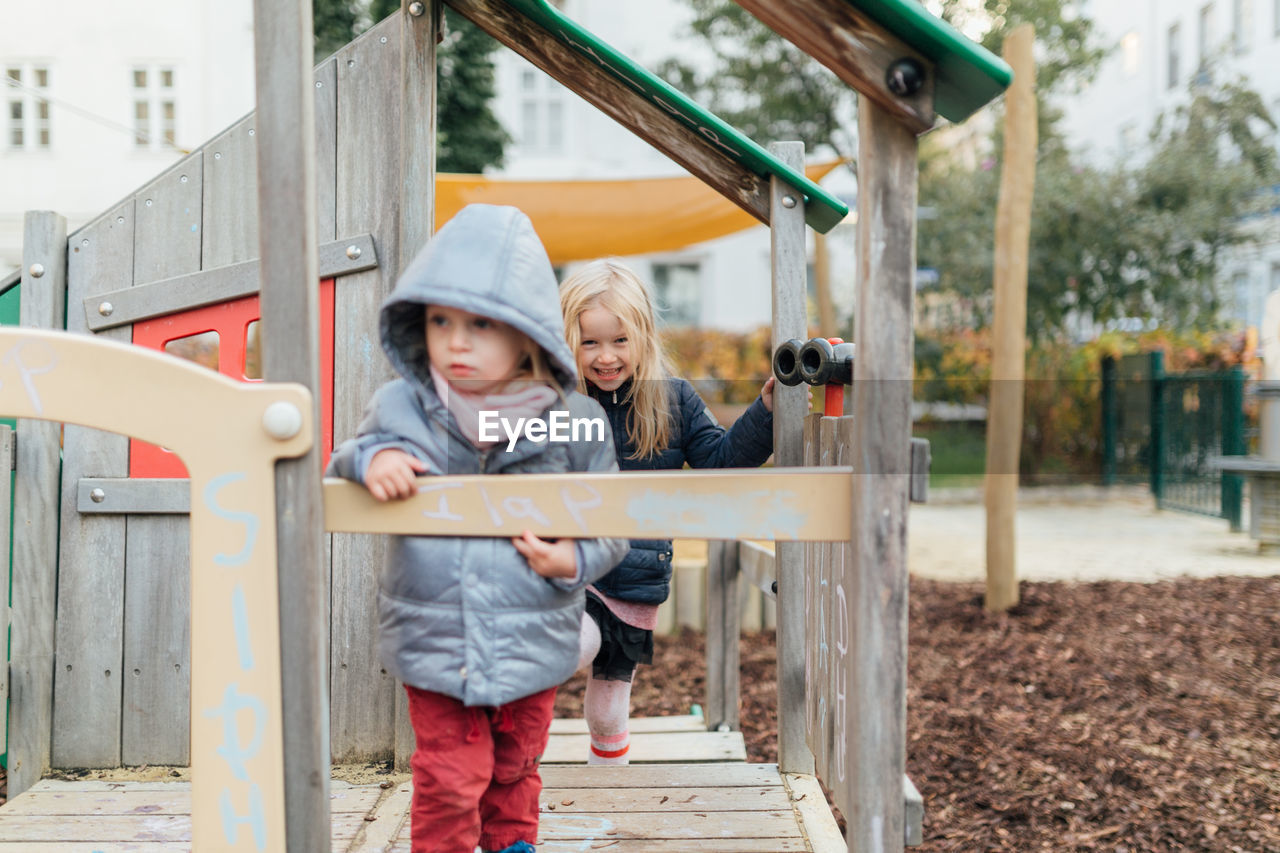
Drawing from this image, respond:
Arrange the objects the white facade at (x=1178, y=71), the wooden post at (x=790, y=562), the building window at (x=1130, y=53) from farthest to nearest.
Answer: the building window at (x=1130, y=53)
the white facade at (x=1178, y=71)
the wooden post at (x=790, y=562)

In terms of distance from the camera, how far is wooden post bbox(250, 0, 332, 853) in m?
1.62

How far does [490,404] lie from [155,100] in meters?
17.4

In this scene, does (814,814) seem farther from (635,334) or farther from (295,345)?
(295,345)

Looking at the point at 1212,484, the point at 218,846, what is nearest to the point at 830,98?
the point at 1212,484

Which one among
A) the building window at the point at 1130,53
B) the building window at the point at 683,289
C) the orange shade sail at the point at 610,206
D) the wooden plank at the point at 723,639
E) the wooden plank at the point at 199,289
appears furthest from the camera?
the building window at the point at 1130,53

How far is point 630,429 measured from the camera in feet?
8.77

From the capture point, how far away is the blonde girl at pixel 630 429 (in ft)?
8.46

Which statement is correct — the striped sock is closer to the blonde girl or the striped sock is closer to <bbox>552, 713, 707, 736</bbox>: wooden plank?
the blonde girl

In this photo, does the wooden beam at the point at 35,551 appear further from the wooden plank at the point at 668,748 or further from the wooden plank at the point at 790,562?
the wooden plank at the point at 790,562

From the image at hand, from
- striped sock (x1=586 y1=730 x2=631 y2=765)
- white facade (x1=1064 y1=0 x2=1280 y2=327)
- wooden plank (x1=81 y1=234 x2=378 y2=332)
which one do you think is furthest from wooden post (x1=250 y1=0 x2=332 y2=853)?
white facade (x1=1064 y1=0 x2=1280 y2=327)

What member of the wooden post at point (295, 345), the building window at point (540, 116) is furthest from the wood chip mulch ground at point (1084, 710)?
the building window at point (540, 116)

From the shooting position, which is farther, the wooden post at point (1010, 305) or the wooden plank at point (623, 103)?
the wooden post at point (1010, 305)

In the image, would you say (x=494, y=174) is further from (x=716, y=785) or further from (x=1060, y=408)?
(x=716, y=785)

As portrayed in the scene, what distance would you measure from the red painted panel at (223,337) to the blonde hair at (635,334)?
24.5 inches
